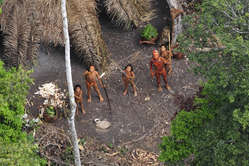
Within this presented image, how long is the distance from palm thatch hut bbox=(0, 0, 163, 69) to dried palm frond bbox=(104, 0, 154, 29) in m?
0.07

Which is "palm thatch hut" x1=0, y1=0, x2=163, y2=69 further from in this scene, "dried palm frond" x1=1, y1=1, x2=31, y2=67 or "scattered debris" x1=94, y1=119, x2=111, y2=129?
"scattered debris" x1=94, y1=119, x2=111, y2=129

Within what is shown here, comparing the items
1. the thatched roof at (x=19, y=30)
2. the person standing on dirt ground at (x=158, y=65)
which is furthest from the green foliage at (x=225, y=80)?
the thatched roof at (x=19, y=30)

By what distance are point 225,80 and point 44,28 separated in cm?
699

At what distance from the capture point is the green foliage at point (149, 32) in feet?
45.5

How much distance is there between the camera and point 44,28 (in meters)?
11.9

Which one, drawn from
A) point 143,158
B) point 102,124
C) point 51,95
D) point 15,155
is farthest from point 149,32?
point 15,155

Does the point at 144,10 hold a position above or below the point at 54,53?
above

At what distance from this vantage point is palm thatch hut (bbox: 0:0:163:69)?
1175cm

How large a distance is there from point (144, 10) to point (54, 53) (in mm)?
3545

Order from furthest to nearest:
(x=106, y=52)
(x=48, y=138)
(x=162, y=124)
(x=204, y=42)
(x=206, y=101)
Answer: (x=106, y=52) → (x=162, y=124) → (x=48, y=138) → (x=206, y=101) → (x=204, y=42)

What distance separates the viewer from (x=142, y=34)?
46.1 ft

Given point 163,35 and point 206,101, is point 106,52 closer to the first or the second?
point 163,35

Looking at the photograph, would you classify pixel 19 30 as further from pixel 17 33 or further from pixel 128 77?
pixel 128 77

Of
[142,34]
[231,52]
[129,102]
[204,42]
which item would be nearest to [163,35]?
[142,34]
